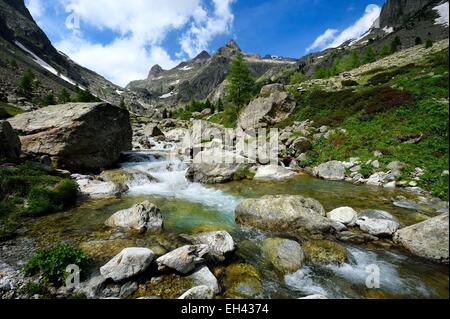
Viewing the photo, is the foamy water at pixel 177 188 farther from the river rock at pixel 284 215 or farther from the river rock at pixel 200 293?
the river rock at pixel 200 293

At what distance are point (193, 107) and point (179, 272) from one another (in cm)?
9079

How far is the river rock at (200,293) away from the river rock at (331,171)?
15210 millimetres

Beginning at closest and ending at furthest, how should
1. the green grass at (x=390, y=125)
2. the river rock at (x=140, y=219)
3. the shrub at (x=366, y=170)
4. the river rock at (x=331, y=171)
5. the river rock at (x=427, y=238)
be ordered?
the river rock at (x=427, y=238), the river rock at (x=140, y=219), the green grass at (x=390, y=125), the shrub at (x=366, y=170), the river rock at (x=331, y=171)

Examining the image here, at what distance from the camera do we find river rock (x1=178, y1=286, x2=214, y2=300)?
510 centimetres

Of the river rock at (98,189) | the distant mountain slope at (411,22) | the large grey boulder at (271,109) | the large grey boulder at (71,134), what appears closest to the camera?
the river rock at (98,189)

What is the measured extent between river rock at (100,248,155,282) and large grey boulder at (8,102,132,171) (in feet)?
47.2

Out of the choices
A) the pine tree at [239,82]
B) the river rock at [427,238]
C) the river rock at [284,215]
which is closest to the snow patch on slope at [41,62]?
the pine tree at [239,82]

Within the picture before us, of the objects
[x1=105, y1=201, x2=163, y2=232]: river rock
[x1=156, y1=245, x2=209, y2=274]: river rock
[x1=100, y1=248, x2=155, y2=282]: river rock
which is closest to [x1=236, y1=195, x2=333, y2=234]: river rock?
[x1=105, y1=201, x2=163, y2=232]: river rock

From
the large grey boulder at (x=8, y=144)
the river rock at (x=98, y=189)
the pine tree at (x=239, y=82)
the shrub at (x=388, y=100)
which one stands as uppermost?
the pine tree at (x=239, y=82)

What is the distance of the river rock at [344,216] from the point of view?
9.40 m

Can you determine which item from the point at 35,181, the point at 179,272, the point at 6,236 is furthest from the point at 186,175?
the point at 179,272

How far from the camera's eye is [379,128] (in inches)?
821

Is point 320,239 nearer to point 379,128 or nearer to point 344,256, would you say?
point 344,256

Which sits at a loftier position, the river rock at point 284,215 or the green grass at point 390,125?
the green grass at point 390,125
